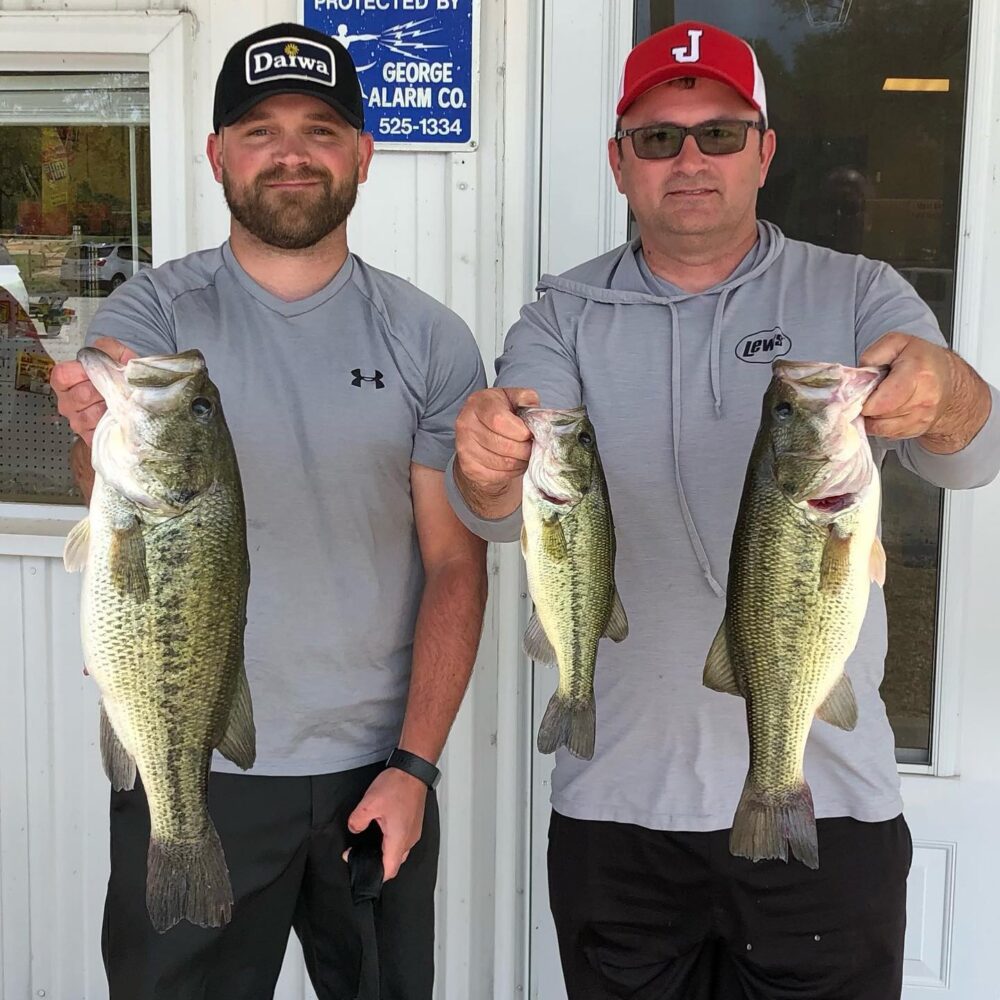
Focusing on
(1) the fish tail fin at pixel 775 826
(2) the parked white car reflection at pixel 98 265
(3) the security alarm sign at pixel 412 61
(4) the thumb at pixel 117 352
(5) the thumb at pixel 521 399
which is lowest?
(1) the fish tail fin at pixel 775 826

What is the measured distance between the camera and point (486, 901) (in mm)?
3609

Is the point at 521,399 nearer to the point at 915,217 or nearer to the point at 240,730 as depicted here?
the point at 240,730

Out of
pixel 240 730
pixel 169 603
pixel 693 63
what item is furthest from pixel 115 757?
pixel 693 63

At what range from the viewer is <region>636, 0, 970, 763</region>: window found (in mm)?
3131

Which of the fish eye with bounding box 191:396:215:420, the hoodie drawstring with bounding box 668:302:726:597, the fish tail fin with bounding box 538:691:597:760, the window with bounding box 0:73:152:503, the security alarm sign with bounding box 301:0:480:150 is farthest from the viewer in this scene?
the window with bounding box 0:73:152:503

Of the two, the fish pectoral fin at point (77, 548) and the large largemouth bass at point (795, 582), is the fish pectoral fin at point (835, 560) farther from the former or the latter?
the fish pectoral fin at point (77, 548)

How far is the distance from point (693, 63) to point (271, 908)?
2038 mm

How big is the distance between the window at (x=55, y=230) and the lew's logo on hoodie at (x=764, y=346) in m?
2.15

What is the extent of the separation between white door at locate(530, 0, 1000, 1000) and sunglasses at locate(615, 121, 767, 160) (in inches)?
37.0

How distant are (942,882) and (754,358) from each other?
1918mm

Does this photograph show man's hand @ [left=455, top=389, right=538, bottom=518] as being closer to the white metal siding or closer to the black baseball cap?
the black baseball cap

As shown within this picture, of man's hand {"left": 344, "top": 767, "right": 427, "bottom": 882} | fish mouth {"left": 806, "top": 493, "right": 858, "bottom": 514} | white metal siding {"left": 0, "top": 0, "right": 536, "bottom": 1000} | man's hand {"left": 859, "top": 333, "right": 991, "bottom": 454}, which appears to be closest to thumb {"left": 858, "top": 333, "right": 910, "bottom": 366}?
man's hand {"left": 859, "top": 333, "right": 991, "bottom": 454}

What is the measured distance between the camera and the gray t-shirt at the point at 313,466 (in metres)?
2.41

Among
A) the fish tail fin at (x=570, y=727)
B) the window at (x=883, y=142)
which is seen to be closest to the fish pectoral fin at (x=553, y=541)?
the fish tail fin at (x=570, y=727)
